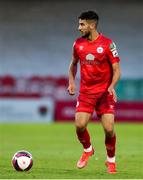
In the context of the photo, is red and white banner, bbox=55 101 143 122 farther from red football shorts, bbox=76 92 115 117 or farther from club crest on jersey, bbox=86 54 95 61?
club crest on jersey, bbox=86 54 95 61

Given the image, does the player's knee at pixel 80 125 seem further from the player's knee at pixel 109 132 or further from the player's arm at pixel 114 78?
the player's arm at pixel 114 78

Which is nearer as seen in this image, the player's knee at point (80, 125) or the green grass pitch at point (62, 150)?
the green grass pitch at point (62, 150)

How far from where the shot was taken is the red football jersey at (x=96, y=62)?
34.5ft

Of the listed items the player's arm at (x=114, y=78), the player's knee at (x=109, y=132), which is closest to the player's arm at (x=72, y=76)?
the player's arm at (x=114, y=78)

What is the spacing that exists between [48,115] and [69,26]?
7667 millimetres

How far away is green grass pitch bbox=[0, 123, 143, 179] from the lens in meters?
10.3

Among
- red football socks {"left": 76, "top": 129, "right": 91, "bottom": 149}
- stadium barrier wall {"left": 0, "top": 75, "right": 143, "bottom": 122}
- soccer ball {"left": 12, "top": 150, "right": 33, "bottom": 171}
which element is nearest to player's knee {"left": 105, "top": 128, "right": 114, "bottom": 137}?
red football socks {"left": 76, "top": 129, "right": 91, "bottom": 149}

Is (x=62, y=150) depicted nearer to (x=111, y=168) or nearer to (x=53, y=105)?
(x=111, y=168)

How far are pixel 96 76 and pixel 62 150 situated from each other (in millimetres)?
5482

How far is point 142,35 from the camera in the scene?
33.8 m

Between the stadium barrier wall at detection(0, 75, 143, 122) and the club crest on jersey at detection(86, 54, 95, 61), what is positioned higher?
the club crest on jersey at detection(86, 54, 95, 61)

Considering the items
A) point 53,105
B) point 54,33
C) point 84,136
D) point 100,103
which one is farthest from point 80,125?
point 54,33

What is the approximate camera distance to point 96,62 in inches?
416

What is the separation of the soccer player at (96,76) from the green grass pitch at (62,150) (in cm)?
70
